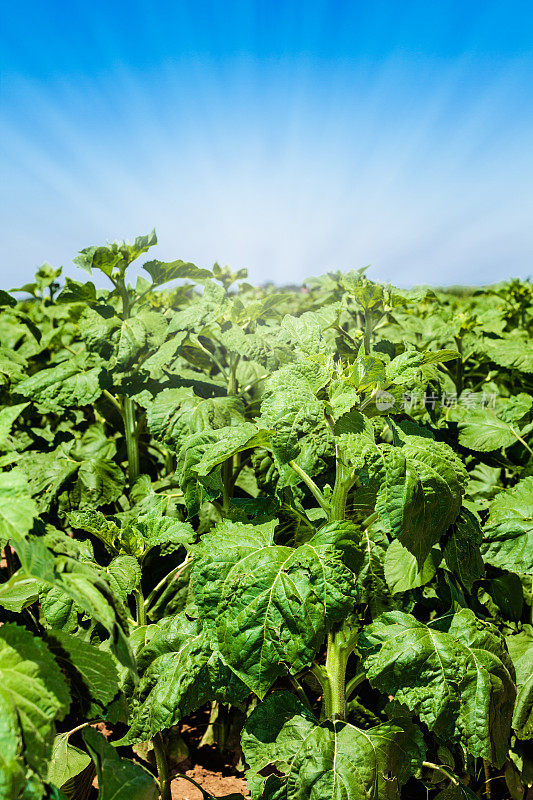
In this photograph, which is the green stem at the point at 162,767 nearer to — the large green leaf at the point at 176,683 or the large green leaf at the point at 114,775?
the large green leaf at the point at 176,683

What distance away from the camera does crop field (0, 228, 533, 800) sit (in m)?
1.30

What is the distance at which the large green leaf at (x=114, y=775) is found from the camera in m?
1.30

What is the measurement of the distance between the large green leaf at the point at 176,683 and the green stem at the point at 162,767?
→ 0.19m

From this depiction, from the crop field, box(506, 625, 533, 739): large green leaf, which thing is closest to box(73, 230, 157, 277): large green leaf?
the crop field

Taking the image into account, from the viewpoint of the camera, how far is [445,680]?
1575 millimetres

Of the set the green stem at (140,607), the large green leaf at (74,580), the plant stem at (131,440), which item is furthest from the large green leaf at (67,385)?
the large green leaf at (74,580)

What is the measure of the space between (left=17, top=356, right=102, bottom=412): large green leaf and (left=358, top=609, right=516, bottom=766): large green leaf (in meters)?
1.51

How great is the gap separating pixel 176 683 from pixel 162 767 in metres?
0.46

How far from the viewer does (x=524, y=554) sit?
6.21 ft

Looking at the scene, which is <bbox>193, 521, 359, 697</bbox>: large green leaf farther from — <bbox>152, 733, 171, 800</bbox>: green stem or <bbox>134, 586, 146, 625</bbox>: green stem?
<bbox>152, 733, 171, 800</bbox>: green stem

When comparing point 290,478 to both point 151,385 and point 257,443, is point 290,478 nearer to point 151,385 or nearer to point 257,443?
point 257,443

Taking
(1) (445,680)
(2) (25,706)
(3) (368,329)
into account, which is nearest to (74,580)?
(2) (25,706)

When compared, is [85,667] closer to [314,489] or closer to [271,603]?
[271,603]

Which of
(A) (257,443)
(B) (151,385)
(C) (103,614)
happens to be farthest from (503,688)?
(B) (151,385)
